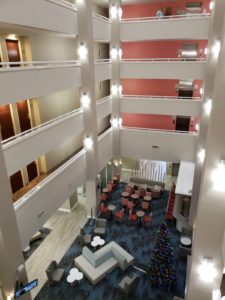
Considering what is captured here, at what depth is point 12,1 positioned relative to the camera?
7934 mm

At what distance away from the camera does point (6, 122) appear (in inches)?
418

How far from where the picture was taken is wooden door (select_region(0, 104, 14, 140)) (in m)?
10.4

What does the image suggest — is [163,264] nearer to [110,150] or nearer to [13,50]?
[110,150]

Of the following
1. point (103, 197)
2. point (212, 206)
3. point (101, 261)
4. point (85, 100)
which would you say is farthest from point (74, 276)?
point (85, 100)

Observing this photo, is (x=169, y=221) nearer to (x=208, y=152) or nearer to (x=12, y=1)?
(x=208, y=152)

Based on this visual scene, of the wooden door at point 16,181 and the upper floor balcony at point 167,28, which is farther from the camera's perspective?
the upper floor balcony at point 167,28

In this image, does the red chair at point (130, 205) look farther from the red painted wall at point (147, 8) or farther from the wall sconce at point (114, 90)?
the red painted wall at point (147, 8)

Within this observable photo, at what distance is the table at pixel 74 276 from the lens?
432 inches

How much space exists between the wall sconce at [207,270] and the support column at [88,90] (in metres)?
8.70

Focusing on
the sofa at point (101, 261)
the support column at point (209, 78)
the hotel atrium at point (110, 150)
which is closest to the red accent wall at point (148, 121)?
the hotel atrium at point (110, 150)

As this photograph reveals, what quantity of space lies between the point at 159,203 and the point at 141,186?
202cm

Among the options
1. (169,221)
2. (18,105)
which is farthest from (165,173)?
(18,105)

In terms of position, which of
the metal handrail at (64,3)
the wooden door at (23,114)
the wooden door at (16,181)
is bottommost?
the wooden door at (16,181)

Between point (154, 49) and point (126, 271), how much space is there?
48.4ft
